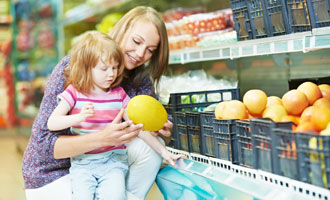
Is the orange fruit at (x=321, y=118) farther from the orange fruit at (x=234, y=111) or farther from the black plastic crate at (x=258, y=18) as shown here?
the black plastic crate at (x=258, y=18)

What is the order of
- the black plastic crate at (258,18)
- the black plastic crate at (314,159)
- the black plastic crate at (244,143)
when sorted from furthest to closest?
the black plastic crate at (258,18) < the black plastic crate at (244,143) < the black plastic crate at (314,159)

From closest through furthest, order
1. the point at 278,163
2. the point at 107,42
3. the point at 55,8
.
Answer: the point at 278,163
the point at 107,42
the point at 55,8

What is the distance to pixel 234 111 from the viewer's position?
1.82 m

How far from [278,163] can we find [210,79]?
1488 millimetres

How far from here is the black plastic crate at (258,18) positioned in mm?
1909

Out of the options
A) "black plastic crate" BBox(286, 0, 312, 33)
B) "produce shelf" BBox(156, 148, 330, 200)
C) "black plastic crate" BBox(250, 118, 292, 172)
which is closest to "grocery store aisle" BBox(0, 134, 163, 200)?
"produce shelf" BBox(156, 148, 330, 200)

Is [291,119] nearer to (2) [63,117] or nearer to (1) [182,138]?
(1) [182,138]

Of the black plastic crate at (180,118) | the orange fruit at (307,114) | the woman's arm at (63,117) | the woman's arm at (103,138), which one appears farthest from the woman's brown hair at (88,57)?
the orange fruit at (307,114)

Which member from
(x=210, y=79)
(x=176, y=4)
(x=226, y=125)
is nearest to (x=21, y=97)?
(x=176, y=4)

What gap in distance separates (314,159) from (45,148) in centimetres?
123

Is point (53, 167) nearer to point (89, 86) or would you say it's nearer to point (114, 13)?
point (89, 86)

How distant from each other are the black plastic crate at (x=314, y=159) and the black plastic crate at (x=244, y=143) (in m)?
0.31

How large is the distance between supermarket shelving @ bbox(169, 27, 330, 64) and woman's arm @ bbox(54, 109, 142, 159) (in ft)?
2.20

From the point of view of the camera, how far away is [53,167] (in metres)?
2.05
